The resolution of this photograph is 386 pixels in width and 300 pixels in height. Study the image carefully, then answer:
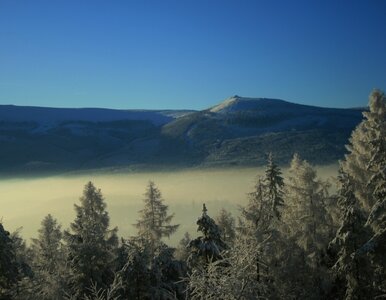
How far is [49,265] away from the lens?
123 ft

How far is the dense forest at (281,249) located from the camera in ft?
86.6

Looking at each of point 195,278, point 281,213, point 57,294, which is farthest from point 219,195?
point 195,278

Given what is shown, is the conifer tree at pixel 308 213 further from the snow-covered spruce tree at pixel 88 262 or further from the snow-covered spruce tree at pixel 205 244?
the snow-covered spruce tree at pixel 88 262

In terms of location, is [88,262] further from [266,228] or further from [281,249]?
[281,249]

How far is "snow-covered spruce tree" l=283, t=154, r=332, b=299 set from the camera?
34.9 m

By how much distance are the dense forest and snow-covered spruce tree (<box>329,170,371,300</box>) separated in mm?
54

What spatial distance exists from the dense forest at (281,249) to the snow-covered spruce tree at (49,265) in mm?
94

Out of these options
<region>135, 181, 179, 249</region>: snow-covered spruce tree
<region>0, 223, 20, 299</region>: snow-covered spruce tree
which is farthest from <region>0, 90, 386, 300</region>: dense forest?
<region>135, 181, 179, 249</region>: snow-covered spruce tree

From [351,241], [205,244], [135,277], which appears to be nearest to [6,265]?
[135,277]

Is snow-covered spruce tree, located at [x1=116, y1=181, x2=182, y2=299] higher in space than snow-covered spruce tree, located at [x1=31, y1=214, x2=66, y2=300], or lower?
higher

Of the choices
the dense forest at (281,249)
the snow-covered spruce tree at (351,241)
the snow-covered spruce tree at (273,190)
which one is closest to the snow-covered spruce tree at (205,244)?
the dense forest at (281,249)

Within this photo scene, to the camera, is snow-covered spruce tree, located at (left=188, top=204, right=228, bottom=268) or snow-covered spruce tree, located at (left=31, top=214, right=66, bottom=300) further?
snow-covered spruce tree, located at (left=31, top=214, right=66, bottom=300)

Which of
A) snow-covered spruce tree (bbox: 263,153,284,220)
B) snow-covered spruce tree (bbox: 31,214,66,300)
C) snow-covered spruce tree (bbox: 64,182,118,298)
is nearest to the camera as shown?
snow-covered spruce tree (bbox: 31,214,66,300)

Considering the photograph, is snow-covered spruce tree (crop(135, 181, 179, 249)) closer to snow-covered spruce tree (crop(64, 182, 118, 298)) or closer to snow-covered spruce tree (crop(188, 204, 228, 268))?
snow-covered spruce tree (crop(64, 182, 118, 298))
